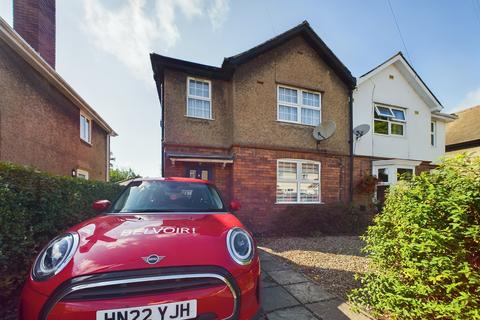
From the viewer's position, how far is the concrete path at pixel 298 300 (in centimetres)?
240

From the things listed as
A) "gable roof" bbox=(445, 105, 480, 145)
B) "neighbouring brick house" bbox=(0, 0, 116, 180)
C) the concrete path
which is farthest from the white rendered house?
"neighbouring brick house" bbox=(0, 0, 116, 180)

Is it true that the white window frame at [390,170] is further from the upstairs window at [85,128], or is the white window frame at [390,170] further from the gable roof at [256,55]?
the upstairs window at [85,128]

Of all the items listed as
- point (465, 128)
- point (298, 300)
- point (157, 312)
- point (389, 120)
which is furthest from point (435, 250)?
point (465, 128)

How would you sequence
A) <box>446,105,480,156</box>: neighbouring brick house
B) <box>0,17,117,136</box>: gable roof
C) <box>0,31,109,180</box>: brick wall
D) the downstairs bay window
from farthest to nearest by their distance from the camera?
1. <box>446,105,480,156</box>: neighbouring brick house
2. the downstairs bay window
3. <box>0,31,109,180</box>: brick wall
4. <box>0,17,117,136</box>: gable roof

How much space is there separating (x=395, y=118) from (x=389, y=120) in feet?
1.19

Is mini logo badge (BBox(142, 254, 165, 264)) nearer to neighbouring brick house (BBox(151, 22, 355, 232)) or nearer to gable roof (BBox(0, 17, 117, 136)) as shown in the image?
neighbouring brick house (BBox(151, 22, 355, 232))

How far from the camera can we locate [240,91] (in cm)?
717

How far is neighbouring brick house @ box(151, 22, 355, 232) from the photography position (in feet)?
23.1

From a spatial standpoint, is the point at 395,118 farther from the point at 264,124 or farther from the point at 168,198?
the point at 168,198

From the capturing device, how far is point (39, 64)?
624 centimetres

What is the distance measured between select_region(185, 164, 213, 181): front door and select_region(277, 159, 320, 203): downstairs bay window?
232 centimetres

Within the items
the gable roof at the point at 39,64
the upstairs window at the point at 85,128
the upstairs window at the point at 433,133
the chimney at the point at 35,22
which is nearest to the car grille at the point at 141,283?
the gable roof at the point at 39,64

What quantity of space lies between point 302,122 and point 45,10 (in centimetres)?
962

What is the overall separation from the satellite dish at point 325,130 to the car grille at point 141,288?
694 cm
